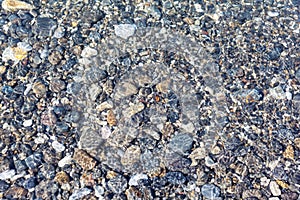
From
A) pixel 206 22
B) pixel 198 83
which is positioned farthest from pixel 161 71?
pixel 206 22

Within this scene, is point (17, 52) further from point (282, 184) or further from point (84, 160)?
point (282, 184)

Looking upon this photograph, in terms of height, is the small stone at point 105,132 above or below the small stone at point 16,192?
above

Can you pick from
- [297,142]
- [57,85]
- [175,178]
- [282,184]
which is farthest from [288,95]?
[57,85]

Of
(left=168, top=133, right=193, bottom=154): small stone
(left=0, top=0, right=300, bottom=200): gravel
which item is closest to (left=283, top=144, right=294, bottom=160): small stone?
(left=0, top=0, right=300, bottom=200): gravel

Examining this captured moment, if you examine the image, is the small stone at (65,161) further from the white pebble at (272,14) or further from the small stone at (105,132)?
the white pebble at (272,14)

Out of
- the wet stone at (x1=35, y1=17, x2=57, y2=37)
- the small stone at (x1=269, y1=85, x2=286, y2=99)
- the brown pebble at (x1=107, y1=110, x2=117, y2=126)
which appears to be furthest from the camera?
the wet stone at (x1=35, y1=17, x2=57, y2=37)

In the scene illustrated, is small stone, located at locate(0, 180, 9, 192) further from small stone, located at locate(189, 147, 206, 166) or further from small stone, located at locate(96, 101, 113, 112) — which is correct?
small stone, located at locate(189, 147, 206, 166)

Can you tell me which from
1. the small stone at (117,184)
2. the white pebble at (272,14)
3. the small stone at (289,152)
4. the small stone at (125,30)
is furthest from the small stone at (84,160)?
the white pebble at (272,14)
